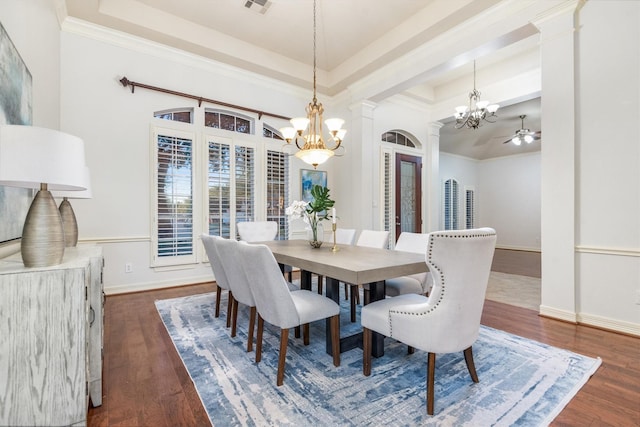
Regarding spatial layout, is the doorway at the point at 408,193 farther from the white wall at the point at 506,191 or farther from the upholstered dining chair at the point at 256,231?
the upholstered dining chair at the point at 256,231

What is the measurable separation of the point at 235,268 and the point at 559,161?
3248 mm

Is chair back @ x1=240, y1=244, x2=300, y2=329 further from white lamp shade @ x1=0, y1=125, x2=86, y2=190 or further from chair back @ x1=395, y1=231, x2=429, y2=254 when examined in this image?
chair back @ x1=395, y1=231, x2=429, y2=254

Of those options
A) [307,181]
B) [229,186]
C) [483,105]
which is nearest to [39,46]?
[229,186]

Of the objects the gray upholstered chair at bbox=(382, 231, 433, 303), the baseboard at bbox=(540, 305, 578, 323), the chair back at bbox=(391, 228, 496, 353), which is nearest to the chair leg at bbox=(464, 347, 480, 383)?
the chair back at bbox=(391, 228, 496, 353)

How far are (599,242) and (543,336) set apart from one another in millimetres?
1067

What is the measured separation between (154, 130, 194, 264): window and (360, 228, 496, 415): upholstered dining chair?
3.47m

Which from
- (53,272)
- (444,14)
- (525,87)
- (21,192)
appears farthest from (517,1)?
(21,192)

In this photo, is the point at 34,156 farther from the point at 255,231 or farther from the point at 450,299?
the point at 255,231

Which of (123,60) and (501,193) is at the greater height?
(123,60)

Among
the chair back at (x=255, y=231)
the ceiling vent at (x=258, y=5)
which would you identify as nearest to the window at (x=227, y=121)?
the ceiling vent at (x=258, y=5)

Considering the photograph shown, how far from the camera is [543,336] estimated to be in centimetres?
257

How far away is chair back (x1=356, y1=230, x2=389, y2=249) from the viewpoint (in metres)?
3.19

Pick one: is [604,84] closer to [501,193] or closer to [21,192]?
[21,192]

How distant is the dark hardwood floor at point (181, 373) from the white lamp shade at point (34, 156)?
1260mm
